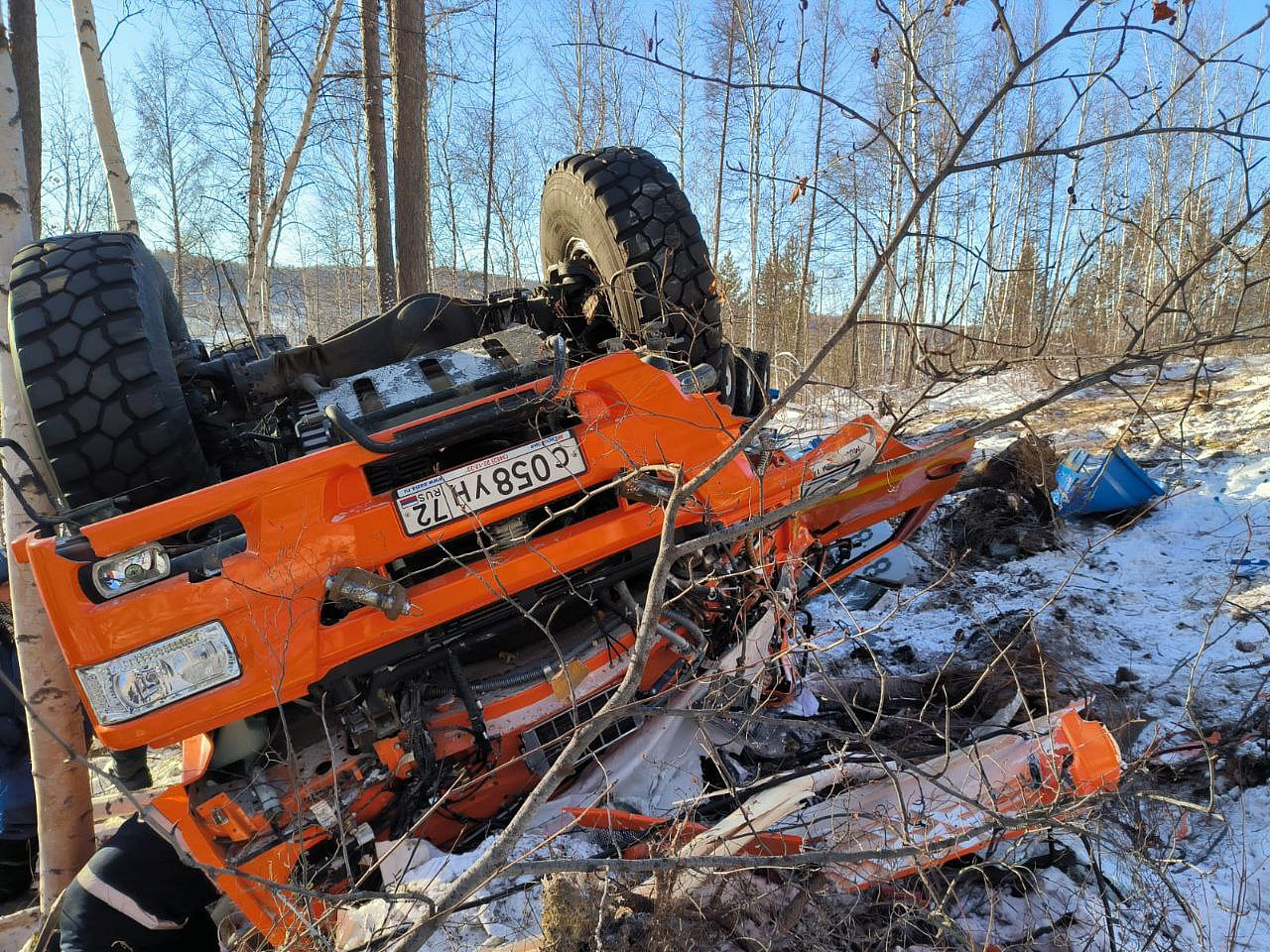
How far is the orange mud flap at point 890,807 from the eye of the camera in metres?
2.24

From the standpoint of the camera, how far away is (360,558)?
2391mm

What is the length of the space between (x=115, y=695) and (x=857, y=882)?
224 cm

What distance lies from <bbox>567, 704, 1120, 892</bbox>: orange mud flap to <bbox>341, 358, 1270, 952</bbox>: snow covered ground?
0.14 meters

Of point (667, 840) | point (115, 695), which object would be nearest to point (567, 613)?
point (667, 840)

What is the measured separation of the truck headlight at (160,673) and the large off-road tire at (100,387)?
0.74 meters

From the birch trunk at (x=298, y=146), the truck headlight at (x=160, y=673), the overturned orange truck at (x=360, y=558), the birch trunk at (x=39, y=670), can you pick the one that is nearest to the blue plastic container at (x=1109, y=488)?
the overturned orange truck at (x=360, y=558)

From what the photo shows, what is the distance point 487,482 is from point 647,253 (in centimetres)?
160

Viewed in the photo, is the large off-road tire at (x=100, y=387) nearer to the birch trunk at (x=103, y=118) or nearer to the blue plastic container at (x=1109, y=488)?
the birch trunk at (x=103, y=118)

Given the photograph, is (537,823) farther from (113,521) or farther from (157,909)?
(113,521)

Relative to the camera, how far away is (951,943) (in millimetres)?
2188

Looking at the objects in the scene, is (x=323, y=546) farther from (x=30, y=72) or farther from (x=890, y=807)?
(x=30, y=72)

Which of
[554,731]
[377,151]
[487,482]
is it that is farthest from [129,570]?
[377,151]

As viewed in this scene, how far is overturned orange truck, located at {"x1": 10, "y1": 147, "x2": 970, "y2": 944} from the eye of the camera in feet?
7.18

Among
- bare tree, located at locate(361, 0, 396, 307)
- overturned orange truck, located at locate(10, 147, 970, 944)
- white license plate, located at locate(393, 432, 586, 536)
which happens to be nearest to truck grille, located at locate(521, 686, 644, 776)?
overturned orange truck, located at locate(10, 147, 970, 944)
